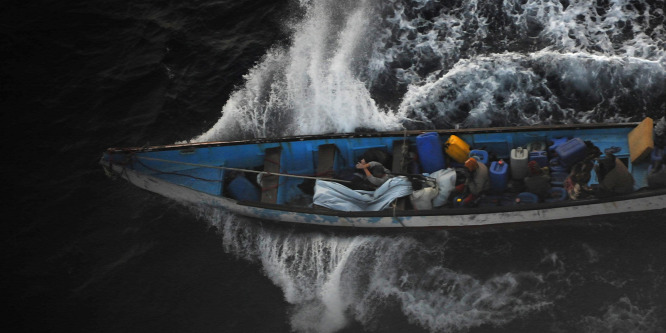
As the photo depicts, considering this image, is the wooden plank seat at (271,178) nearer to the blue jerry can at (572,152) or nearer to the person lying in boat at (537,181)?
the person lying in boat at (537,181)

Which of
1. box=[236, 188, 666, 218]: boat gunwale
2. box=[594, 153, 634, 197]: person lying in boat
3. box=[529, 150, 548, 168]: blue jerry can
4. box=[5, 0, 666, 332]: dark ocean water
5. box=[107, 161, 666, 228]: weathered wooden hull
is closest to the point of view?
box=[594, 153, 634, 197]: person lying in boat

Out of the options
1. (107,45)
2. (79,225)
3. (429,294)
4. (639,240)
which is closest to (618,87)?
(639,240)

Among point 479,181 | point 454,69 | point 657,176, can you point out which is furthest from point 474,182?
point 454,69

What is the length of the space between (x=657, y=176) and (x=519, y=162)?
223cm

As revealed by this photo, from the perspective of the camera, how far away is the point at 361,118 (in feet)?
41.9

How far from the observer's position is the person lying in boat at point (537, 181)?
9.36 metres

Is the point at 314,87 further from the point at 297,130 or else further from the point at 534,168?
the point at 534,168

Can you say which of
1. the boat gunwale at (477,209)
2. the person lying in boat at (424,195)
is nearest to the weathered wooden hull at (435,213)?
the boat gunwale at (477,209)

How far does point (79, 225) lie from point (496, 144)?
9.23 m

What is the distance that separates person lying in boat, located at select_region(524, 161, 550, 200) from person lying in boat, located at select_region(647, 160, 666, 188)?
5.37ft

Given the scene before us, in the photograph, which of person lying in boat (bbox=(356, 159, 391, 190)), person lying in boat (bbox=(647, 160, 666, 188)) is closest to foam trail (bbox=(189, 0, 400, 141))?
person lying in boat (bbox=(356, 159, 391, 190))

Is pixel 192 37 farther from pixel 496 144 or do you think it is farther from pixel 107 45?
pixel 496 144

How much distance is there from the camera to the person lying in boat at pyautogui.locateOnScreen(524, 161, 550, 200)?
30.7 feet

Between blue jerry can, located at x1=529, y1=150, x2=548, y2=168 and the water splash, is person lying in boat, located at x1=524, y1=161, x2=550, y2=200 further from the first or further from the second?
the water splash
